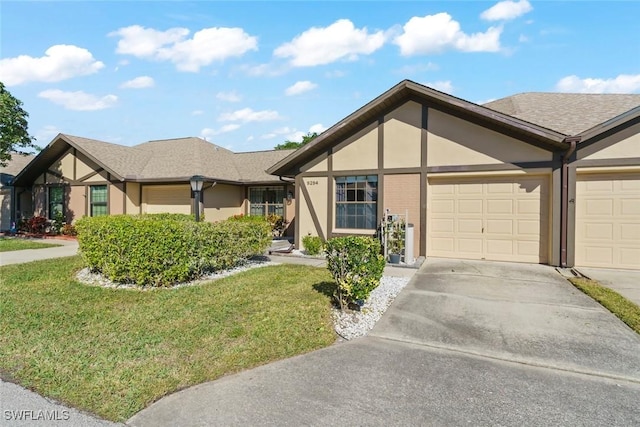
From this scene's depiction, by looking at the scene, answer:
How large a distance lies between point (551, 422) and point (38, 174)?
23532mm

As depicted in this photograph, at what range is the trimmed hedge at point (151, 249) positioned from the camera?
6.52 m

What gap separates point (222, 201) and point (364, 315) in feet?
41.3

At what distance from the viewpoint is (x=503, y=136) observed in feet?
29.0

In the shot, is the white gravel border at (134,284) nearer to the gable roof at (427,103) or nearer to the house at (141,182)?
the gable roof at (427,103)

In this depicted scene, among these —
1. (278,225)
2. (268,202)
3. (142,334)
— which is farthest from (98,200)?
(142,334)

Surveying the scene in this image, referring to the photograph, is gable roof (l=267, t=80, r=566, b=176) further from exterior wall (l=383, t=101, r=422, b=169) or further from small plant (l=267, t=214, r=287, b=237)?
small plant (l=267, t=214, r=287, b=237)

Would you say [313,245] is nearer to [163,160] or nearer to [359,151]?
[359,151]

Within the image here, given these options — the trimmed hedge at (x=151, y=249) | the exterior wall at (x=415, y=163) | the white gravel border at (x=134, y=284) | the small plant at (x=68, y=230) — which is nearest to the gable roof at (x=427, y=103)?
the exterior wall at (x=415, y=163)

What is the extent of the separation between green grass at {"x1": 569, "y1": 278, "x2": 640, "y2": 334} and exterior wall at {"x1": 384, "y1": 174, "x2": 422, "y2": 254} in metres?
3.92

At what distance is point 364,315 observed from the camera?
16.7 ft

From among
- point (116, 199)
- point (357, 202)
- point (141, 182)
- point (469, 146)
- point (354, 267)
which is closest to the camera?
point (354, 267)

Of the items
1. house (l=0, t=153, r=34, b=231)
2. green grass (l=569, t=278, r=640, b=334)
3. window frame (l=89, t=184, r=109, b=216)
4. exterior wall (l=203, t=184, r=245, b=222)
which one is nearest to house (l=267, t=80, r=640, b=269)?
green grass (l=569, t=278, r=640, b=334)

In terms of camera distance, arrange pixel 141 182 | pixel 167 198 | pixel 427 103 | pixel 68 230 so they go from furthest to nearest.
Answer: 1. pixel 68 230
2. pixel 167 198
3. pixel 141 182
4. pixel 427 103

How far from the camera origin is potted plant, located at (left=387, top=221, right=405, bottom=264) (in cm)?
908
